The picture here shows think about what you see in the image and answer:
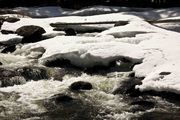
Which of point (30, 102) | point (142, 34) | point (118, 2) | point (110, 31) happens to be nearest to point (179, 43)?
point (142, 34)

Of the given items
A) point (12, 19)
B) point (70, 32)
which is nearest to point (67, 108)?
point (70, 32)

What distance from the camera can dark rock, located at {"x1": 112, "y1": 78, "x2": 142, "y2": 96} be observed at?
35.2 feet

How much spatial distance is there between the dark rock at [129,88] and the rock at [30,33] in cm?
610

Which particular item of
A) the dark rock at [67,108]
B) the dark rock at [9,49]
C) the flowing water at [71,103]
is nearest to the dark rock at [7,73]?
the flowing water at [71,103]

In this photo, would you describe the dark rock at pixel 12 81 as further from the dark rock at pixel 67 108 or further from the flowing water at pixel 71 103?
the dark rock at pixel 67 108

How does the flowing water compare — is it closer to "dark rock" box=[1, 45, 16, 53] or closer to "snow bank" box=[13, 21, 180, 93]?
"snow bank" box=[13, 21, 180, 93]

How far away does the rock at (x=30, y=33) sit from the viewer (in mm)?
16438

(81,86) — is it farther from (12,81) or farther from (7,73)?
(7,73)

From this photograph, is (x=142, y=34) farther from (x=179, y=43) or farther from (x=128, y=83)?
(x=128, y=83)

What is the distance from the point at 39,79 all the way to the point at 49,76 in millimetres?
304

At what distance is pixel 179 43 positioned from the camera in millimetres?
14094

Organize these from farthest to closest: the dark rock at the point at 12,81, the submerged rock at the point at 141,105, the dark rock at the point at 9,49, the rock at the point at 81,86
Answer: the dark rock at the point at 9,49, the dark rock at the point at 12,81, the rock at the point at 81,86, the submerged rock at the point at 141,105

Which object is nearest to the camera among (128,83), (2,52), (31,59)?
(128,83)

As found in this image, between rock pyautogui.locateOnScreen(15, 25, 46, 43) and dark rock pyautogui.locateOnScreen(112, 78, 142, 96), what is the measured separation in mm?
6095
